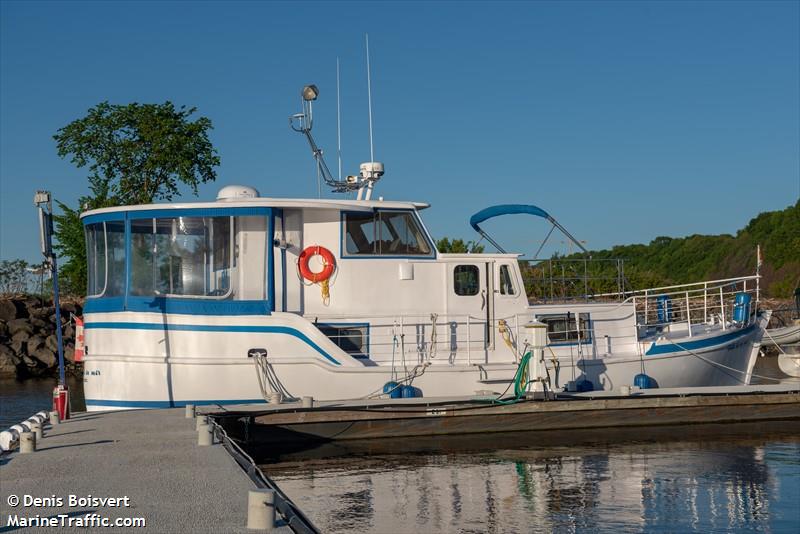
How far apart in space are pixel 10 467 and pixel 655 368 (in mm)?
11786

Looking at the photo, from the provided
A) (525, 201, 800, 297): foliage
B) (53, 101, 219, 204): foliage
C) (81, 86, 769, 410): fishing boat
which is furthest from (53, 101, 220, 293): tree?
(525, 201, 800, 297): foliage

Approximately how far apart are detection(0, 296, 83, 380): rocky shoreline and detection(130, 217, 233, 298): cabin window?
20444mm

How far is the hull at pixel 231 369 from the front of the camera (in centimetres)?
1530

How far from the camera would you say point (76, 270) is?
35281 millimetres

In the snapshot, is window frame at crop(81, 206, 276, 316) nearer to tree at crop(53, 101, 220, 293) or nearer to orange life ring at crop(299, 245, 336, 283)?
orange life ring at crop(299, 245, 336, 283)

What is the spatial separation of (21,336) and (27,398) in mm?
11265

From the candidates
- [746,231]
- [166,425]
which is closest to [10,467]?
[166,425]

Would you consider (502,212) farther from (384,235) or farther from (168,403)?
(168,403)

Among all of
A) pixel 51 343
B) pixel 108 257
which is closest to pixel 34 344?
pixel 51 343

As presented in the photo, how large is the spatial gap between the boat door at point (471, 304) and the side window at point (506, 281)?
0.22 meters

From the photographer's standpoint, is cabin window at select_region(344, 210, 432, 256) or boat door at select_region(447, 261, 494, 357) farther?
boat door at select_region(447, 261, 494, 357)

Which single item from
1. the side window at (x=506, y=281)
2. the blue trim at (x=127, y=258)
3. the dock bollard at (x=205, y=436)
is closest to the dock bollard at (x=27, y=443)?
the dock bollard at (x=205, y=436)

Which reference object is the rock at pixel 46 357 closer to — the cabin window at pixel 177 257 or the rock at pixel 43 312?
the rock at pixel 43 312

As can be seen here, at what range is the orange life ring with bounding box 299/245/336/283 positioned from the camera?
16.2 m
